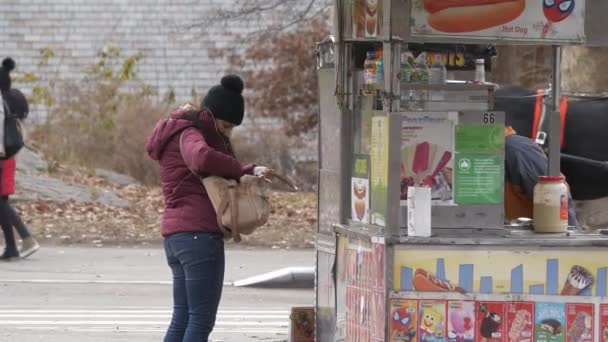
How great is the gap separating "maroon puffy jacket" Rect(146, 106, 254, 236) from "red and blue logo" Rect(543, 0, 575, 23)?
1808 millimetres

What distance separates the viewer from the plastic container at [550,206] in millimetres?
6672

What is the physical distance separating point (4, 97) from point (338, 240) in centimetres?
733

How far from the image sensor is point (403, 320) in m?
6.18

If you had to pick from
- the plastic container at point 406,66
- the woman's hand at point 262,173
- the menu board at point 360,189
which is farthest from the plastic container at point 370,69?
→ the woman's hand at point 262,173

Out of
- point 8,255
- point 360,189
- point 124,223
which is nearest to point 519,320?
point 360,189

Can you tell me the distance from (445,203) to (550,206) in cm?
62

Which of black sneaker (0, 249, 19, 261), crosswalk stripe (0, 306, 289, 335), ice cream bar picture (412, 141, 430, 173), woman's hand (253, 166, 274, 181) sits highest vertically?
ice cream bar picture (412, 141, 430, 173)

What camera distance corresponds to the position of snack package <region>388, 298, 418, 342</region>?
6.17 meters

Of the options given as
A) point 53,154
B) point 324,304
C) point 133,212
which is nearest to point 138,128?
point 53,154

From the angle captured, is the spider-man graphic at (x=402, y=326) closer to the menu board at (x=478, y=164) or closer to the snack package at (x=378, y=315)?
the snack package at (x=378, y=315)

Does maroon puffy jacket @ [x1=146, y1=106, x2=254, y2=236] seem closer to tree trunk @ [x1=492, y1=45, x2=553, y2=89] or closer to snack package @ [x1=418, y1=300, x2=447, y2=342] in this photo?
snack package @ [x1=418, y1=300, x2=447, y2=342]

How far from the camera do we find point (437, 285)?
6.17 m

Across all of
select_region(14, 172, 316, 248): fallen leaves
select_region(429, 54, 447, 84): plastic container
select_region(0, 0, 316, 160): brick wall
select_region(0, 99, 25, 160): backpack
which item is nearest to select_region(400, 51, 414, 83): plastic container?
select_region(429, 54, 447, 84): plastic container

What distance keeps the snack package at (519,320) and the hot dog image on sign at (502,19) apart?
1328 millimetres
